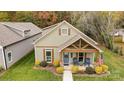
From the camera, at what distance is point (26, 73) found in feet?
40.9

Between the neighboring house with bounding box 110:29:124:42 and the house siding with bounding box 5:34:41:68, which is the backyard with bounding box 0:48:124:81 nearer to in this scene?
the house siding with bounding box 5:34:41:68

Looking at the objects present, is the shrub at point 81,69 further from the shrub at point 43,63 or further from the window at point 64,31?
the window at point 64,31

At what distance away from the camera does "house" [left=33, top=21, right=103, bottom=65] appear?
505 inches

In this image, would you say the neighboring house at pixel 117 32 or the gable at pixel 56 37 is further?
the gable at pixel 56 37

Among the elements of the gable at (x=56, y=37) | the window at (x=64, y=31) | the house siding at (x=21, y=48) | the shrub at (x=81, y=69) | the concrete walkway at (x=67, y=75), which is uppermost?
the window at (x=64, y=31)

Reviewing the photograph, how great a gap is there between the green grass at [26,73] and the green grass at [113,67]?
1.39m

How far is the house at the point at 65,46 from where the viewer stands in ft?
42.1

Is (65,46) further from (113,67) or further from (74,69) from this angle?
(113,67)

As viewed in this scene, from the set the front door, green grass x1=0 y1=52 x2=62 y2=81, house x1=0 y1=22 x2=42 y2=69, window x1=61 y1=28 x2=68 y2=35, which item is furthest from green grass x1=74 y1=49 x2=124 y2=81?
house x1=0 y1=22 x2=42 y2=69

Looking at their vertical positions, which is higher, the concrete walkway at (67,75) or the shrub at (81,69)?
the shrub at (81,69)

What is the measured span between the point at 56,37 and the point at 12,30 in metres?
2.54

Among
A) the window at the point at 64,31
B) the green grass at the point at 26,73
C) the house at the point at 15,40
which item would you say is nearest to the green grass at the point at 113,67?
the green grass at the point at 26,73

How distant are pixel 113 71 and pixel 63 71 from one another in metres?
2.42

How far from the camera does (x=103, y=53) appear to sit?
42.5 feet
